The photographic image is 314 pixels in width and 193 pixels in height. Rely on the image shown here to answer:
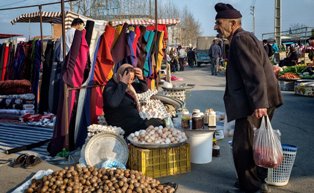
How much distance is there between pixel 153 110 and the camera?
644 centimetres

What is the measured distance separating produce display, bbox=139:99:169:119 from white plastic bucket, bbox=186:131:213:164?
3.03ft

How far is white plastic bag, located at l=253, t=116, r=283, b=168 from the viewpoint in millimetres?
3748

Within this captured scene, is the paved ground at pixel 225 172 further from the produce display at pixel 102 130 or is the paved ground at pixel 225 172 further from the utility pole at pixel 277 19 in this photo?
the utility pole at pixel 277 19

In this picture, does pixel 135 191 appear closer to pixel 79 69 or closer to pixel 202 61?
pixel 79 69

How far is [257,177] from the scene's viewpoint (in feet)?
13.4

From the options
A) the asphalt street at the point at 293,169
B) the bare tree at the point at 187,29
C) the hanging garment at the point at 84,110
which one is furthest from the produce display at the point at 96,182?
the bare tree at the point at 187,29

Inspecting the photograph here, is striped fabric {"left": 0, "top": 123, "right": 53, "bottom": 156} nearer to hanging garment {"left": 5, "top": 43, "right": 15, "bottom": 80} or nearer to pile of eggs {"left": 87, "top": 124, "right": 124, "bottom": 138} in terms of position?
pile of eggs {"left": 87, "top": 124, "right": 124, "bottom": 138}

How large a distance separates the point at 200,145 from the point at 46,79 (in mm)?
5192

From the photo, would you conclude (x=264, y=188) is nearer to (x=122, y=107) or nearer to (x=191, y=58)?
(x=122, y=107)

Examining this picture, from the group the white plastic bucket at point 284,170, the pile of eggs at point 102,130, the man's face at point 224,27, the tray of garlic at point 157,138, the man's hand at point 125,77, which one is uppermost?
the man's face at point 224,27

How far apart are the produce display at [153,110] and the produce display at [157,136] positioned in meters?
0.98

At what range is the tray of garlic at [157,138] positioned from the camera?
4801 mm

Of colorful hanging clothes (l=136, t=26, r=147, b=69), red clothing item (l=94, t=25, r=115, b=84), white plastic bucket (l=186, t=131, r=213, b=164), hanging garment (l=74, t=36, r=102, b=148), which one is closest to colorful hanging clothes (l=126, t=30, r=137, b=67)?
red clothing item (l=94, t=25, r=115, b=84)

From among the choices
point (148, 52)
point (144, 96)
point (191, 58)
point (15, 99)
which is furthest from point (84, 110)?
point (191, 58)
